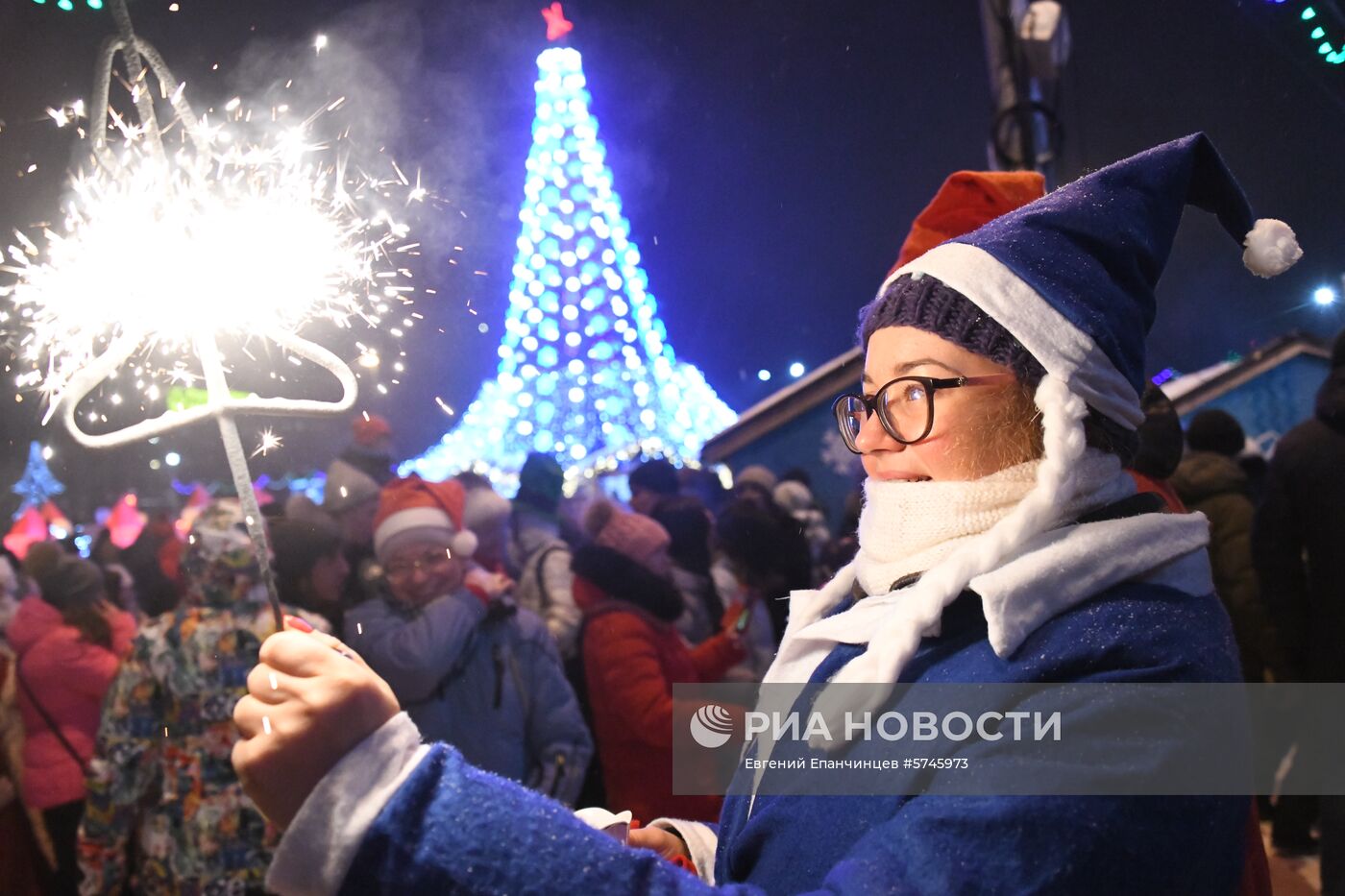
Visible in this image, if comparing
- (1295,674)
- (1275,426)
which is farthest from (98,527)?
(1275,426)

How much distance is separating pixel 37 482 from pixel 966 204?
1.71 m

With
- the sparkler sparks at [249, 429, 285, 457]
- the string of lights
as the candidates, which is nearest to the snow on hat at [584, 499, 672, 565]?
the sparkler sparks at [249, 429, 285, 457]

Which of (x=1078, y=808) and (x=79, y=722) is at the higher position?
(x=79, y=722)

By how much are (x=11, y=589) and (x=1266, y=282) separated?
362 centimetres

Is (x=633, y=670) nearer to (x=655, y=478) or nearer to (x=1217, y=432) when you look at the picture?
(x=655, y=478)

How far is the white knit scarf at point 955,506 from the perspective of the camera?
1.09m

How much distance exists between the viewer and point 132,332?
1114mm

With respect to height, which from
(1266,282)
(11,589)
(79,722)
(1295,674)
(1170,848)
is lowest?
(1170,848)

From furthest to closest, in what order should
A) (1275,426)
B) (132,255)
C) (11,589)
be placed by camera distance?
(1275,426) → (11,589) → (132,255)

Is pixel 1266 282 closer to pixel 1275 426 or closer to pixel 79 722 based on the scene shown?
pixel 79 722

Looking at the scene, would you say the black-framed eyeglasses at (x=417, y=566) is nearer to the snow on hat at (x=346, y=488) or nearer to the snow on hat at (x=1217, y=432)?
the snow on hat at (x=346, y=488)

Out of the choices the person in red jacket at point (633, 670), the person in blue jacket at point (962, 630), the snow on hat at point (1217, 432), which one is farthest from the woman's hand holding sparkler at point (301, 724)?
the snow on hat at point (1217, 432)

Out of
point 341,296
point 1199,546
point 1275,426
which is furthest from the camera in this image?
point 1275,426

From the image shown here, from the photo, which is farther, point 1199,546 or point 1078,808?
point 1199,546
